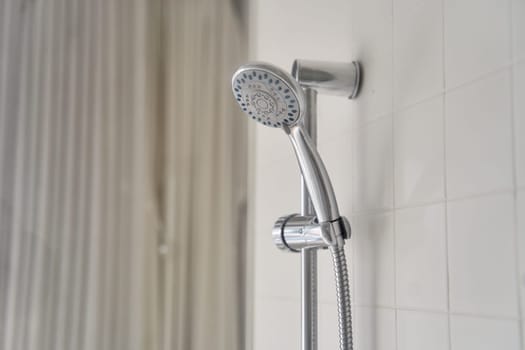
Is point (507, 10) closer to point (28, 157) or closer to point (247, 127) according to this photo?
point (247, 127)

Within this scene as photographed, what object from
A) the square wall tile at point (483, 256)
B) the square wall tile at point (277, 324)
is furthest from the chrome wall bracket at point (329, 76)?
the square wall tile at point (277, 324)

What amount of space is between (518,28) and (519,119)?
0.09 m

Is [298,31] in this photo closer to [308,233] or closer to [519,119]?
[308,233]

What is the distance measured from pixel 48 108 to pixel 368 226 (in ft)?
2.61

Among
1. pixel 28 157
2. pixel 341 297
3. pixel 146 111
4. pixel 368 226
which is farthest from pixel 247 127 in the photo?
pixel 341 297

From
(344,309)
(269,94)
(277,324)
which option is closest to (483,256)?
(344,309)

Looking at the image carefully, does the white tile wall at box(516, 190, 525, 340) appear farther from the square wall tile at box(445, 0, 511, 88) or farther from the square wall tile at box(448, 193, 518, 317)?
the square wall tile at box(445, 0, 511, 88)

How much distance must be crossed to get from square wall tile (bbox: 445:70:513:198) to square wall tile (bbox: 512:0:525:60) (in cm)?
2

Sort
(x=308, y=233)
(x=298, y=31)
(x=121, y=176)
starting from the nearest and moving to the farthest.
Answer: (x=308, y=233) < (x=298, y=31) < (x=121, y=176)

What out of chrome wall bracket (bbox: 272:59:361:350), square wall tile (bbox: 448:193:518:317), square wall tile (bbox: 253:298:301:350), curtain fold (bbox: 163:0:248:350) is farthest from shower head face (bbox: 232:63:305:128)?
curtain fold (bbox: 163:0:248:350)

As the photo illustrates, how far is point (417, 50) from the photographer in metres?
0.72

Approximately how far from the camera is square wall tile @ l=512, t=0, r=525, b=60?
56 centimetres

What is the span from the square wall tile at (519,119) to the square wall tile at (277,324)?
52 cm

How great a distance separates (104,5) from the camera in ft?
4.49
